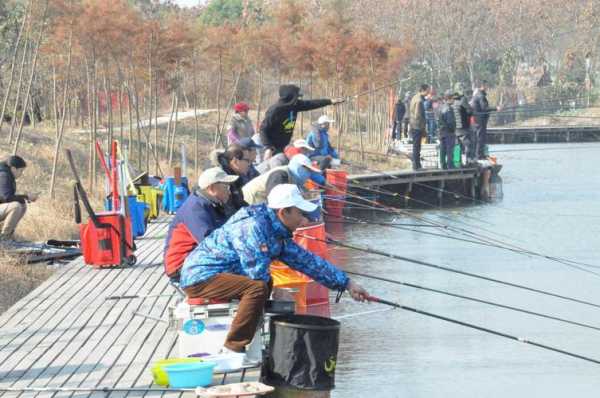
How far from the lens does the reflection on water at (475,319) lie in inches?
377

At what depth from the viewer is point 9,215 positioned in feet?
43.0

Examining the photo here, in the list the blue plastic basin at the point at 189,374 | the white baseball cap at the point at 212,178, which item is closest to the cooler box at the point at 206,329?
the blue plastic basin at the point at 189,374

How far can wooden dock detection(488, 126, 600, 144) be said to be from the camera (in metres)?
47.2

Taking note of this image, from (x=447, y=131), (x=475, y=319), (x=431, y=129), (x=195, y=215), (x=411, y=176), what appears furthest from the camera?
(x=431, y=129)

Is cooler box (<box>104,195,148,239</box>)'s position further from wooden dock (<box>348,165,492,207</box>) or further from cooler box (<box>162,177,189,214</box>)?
wooden dock (<box>348,165,492,207</box>)

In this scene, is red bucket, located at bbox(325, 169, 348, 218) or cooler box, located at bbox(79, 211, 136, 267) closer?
cooler box, located at bbox(79, 211, 136, 267)

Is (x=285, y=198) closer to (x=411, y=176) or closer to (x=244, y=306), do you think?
(x=244, y=306)

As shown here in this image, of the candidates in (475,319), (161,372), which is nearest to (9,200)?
(475,319)

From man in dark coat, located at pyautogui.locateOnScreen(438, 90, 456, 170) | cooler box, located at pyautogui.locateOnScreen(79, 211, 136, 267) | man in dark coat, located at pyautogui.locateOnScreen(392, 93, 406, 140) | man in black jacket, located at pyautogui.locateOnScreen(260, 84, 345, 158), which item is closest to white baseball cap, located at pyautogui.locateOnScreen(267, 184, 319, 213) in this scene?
cooler box, located at pyautogui.locateOnScreen(79, 211, 136, 267)

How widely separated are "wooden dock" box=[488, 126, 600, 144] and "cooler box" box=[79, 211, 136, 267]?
3620 cm

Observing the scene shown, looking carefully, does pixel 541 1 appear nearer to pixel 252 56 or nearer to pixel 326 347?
pixel 252 56

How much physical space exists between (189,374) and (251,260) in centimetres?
75

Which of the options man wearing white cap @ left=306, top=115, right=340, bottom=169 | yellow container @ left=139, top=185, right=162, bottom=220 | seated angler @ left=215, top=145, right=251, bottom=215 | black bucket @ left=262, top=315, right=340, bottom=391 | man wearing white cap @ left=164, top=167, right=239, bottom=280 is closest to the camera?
black bucket @ left=262, top=315, right=340, bottom=391

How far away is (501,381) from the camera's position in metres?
9.59
